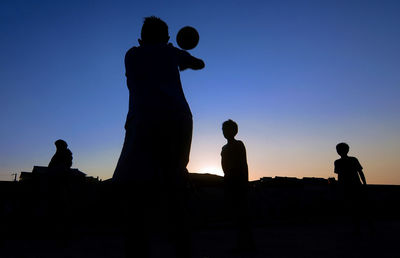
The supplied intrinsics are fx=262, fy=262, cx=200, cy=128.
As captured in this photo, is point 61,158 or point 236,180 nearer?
point 236,180

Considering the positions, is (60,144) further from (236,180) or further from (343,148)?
(343,148)

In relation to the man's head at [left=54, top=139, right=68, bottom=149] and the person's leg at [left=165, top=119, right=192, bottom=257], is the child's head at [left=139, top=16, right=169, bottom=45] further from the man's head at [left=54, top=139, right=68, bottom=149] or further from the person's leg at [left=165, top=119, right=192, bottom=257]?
the man's head at [left=54, top=139, right=68, bottom=149]

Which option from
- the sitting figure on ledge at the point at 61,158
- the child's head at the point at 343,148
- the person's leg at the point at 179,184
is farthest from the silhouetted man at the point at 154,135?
the child's head at the point at 343,148

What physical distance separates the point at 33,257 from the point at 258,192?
7889mm

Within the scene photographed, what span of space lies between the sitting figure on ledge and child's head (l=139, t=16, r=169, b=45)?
181 inches

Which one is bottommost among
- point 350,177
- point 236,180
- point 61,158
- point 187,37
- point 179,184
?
Result: point 179,184

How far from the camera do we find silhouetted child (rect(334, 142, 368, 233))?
6.30 m

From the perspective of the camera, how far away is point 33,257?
3740 mm

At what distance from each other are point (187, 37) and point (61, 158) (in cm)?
463

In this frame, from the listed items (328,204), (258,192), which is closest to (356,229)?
(258,192)

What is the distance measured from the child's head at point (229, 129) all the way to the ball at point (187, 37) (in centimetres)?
239

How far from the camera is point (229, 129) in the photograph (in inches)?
180

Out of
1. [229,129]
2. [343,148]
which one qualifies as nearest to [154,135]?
[229,129]

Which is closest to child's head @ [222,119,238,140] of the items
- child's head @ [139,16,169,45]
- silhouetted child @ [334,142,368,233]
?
child's head @ [139,16,169,45]
